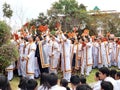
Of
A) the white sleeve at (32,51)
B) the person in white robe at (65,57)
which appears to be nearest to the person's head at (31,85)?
the white sleeve at (32,51)

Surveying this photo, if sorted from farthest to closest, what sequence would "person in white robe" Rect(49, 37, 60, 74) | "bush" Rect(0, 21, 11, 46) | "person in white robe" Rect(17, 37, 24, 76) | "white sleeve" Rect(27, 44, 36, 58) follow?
"person in white robe" Rect(49, 37, 60, 74)
"person in white robe" Rect(17, 37, 24, 76)
"white sleeve" Rect(27, 44, 36, 58)
"bush" Rect(0, 21, 11, 46)

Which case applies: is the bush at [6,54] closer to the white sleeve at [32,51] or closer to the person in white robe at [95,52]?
the white sleeve at [32,51]

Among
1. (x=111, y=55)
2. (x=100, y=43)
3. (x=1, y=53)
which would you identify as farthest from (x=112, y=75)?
(x=111, y=55)

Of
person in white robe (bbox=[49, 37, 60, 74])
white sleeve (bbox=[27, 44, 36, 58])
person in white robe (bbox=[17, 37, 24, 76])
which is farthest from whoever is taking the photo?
person in white robe (bbox=[49, 37, 60, 74])

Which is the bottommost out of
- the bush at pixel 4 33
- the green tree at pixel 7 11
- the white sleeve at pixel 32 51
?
the white sleeve at pixel 32 51

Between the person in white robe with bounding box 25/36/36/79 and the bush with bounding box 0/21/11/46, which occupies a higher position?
the bush with bounding box 0/21/11/46

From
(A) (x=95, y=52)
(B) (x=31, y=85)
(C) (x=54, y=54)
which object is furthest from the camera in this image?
(A) (x=95, y=52)

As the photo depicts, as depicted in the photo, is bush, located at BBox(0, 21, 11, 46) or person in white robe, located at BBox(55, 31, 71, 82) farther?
person in white robe, located at BBox(55, 31, 71, 82)

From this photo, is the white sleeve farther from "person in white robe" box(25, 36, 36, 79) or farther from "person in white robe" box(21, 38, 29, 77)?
"person in white robe" box(21, 38, 29, 77)

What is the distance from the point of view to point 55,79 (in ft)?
21.1

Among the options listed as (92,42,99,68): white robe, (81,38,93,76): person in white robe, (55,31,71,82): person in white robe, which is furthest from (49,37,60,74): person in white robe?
(92,42,99,68): white robe

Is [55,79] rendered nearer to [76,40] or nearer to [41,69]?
[41,69]

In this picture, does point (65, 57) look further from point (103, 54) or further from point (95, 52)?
point (103, 54)

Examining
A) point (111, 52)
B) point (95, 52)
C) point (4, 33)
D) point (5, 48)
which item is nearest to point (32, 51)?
point (4, 33)
